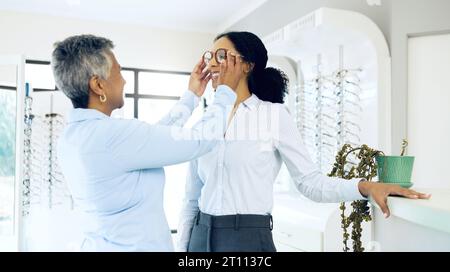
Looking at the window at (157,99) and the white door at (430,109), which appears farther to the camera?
the window at (157,99)

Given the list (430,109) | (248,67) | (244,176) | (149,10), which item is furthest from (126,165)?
(149,10)

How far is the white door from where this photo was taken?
1.49 meters

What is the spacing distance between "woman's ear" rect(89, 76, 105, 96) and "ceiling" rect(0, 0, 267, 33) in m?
1.98

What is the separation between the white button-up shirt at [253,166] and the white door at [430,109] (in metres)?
0.89

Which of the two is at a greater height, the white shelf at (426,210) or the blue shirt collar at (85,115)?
the blue shirt collar at (85,115)

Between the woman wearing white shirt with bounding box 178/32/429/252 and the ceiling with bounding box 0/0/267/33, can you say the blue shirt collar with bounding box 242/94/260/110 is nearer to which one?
the woman wearing white shirt with bounding box 178/32/429/252

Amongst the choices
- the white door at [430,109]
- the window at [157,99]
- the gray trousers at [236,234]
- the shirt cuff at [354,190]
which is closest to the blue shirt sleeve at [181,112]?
the gray trousers at [236,234]

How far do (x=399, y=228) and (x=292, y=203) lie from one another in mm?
501

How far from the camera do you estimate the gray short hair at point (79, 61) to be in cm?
64

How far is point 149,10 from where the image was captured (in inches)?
102

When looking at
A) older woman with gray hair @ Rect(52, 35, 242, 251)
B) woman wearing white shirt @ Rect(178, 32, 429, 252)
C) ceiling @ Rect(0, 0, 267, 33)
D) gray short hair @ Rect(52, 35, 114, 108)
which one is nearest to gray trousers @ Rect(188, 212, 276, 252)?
woman wearing white shirt @ Rect(178, 32, 429, 252)

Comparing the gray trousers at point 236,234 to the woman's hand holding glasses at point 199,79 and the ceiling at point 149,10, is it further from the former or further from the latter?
the ceiling at point 149,10

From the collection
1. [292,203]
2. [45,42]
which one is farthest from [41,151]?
[292,203]
